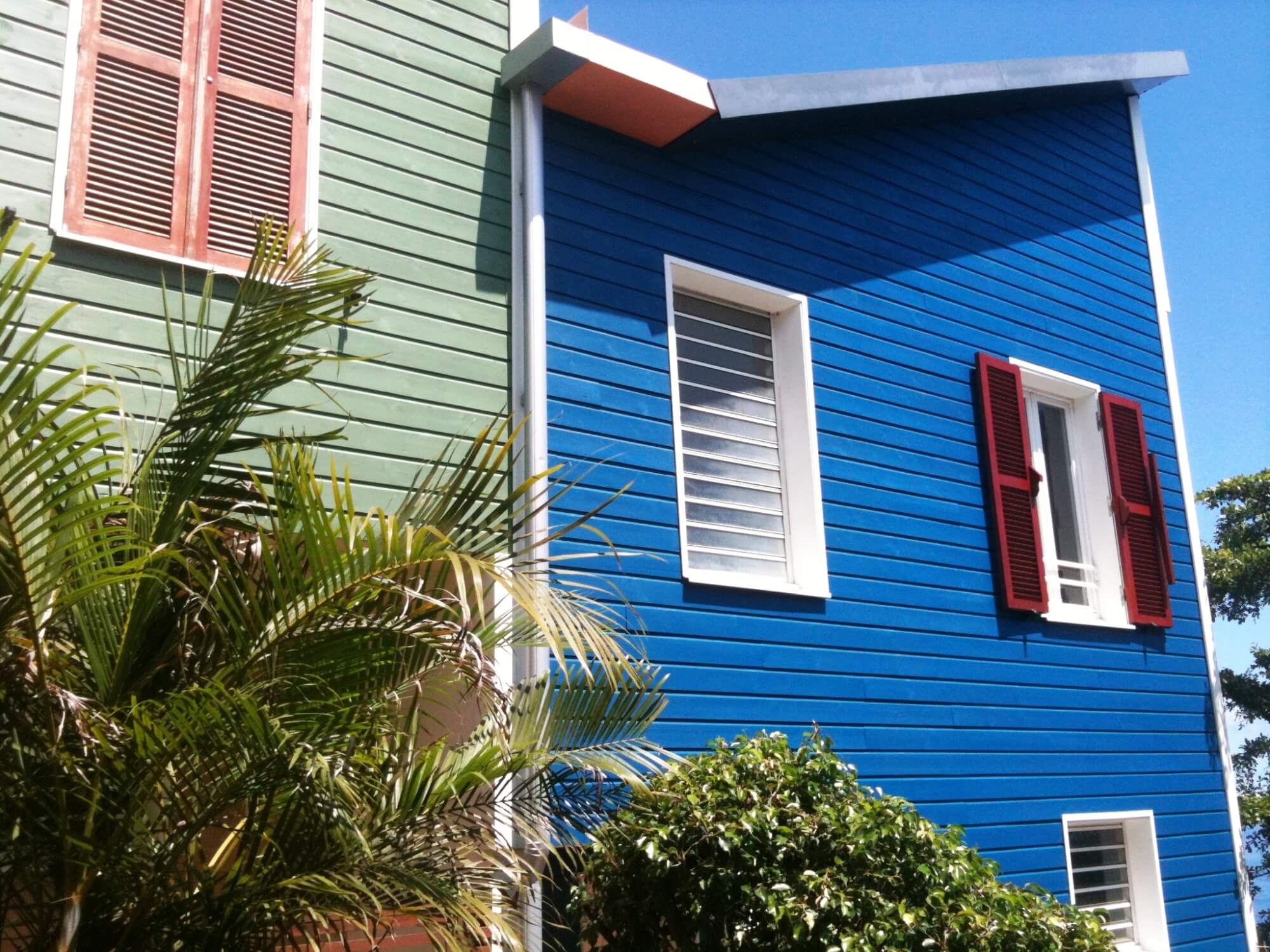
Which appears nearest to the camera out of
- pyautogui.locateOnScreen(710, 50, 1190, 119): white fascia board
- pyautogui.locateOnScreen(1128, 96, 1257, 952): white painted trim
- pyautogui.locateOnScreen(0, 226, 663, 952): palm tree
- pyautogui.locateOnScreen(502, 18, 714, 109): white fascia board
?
pyautogui.locateOnScreen(0, 226, 663, 952): palm tree

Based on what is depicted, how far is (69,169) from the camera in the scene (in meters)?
5.02

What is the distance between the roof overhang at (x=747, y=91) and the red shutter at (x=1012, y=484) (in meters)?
1.79

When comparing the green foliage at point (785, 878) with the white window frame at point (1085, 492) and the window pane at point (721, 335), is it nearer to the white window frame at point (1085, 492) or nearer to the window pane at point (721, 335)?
the window pane at point (721, 335)

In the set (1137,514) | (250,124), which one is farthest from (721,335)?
(1137,514)

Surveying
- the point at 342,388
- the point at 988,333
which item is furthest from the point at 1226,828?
the point at 342,388

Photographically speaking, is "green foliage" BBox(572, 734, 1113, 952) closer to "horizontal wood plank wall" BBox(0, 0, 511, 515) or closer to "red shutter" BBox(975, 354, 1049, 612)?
"horizontal wood plank wall" BBox(0, 0, 511, 515)

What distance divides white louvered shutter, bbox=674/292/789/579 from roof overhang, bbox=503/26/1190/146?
0.99m

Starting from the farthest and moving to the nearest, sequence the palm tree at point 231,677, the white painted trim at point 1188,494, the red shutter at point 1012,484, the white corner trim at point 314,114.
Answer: the white painted trim at point 1188,494 → the red shutter at point 1012,484 → the white corner trim at point 314,114 → the palm tree at point 231,677

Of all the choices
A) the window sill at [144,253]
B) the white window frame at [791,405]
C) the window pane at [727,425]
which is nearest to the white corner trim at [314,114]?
the window sill at [144,253]

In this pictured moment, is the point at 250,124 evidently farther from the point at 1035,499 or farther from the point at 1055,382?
the point at 1055,382

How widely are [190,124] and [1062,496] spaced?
6.34 meters

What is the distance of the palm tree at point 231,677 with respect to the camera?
3330mm

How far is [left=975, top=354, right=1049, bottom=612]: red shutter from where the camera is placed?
8.12 metres

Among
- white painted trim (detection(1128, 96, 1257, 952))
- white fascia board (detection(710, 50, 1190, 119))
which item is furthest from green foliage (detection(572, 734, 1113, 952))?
white painted trim (detection(1128, 96, 1257, 952))
